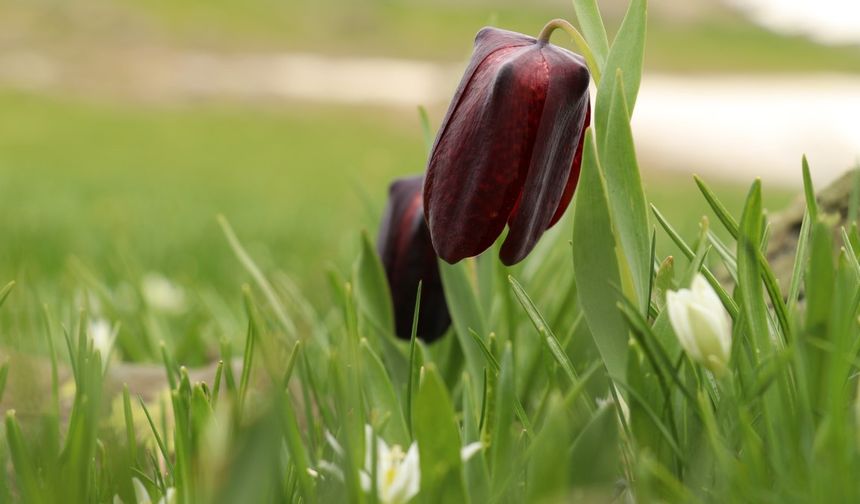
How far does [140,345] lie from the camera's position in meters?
1.61

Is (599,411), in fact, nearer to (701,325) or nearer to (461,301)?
(701,325)

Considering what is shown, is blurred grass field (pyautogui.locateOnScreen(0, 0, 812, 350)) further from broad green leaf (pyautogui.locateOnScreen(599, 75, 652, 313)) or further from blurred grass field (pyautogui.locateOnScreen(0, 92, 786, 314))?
broad green leaf (pyautogui.locateOnScreen(599, 75, 652, 313))

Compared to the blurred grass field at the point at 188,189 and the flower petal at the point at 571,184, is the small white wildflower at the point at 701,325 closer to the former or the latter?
the flower petal at the point at 571,184

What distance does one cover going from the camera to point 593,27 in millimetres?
821

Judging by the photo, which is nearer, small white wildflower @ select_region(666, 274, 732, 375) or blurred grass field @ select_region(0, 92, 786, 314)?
small white wildflower @ select_region(666, 274, 732, 375)

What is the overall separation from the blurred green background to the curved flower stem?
388 millimetres

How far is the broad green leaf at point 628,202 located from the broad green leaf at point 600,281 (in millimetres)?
15

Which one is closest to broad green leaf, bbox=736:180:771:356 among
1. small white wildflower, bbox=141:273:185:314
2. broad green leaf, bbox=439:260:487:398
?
broad green leaf, bbox=439:260:487:398

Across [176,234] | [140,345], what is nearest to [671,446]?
[140,345]

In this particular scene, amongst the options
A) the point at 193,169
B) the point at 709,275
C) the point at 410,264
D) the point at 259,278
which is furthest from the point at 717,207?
the point at 193,169

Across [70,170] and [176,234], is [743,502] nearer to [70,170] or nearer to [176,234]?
[176,234]

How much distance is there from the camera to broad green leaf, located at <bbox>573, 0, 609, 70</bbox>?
813 mm

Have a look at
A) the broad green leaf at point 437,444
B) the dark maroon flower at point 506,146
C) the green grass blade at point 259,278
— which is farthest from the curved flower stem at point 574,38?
the green grass blade at point 259,278

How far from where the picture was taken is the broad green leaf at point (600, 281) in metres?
0.75
